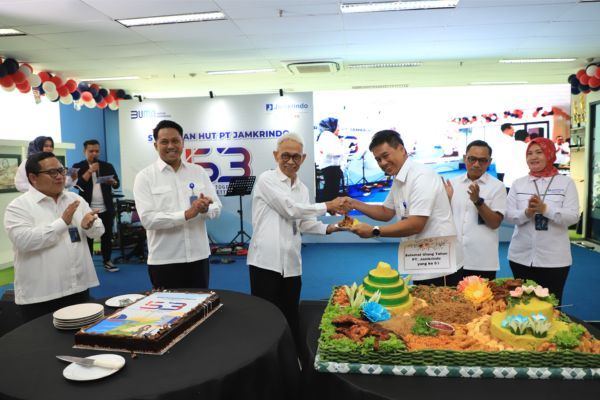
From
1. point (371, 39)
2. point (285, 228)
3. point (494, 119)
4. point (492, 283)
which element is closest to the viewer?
point (492, 283)

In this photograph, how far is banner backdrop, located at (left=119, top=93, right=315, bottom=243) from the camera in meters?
8.03

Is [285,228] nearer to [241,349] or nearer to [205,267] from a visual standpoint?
[205,267]

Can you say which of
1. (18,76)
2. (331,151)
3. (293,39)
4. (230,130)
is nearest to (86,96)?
(18,76)

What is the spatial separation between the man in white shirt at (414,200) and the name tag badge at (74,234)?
172 centimetres

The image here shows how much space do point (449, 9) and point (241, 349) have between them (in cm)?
478

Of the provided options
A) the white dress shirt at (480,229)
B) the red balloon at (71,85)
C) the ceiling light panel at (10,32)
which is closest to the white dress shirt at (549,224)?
the white dress shirt at (480,229)

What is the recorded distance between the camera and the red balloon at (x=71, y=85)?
7845 millimetres

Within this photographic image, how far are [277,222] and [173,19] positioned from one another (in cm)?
366

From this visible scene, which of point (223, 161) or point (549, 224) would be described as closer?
point (549, 224)

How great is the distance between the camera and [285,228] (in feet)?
9.32

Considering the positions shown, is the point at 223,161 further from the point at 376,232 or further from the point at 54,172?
the point at 376,232

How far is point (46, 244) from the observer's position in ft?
7.47

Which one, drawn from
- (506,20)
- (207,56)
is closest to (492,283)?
(506,20)

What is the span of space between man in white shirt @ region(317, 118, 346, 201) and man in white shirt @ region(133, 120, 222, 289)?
5583 mm
